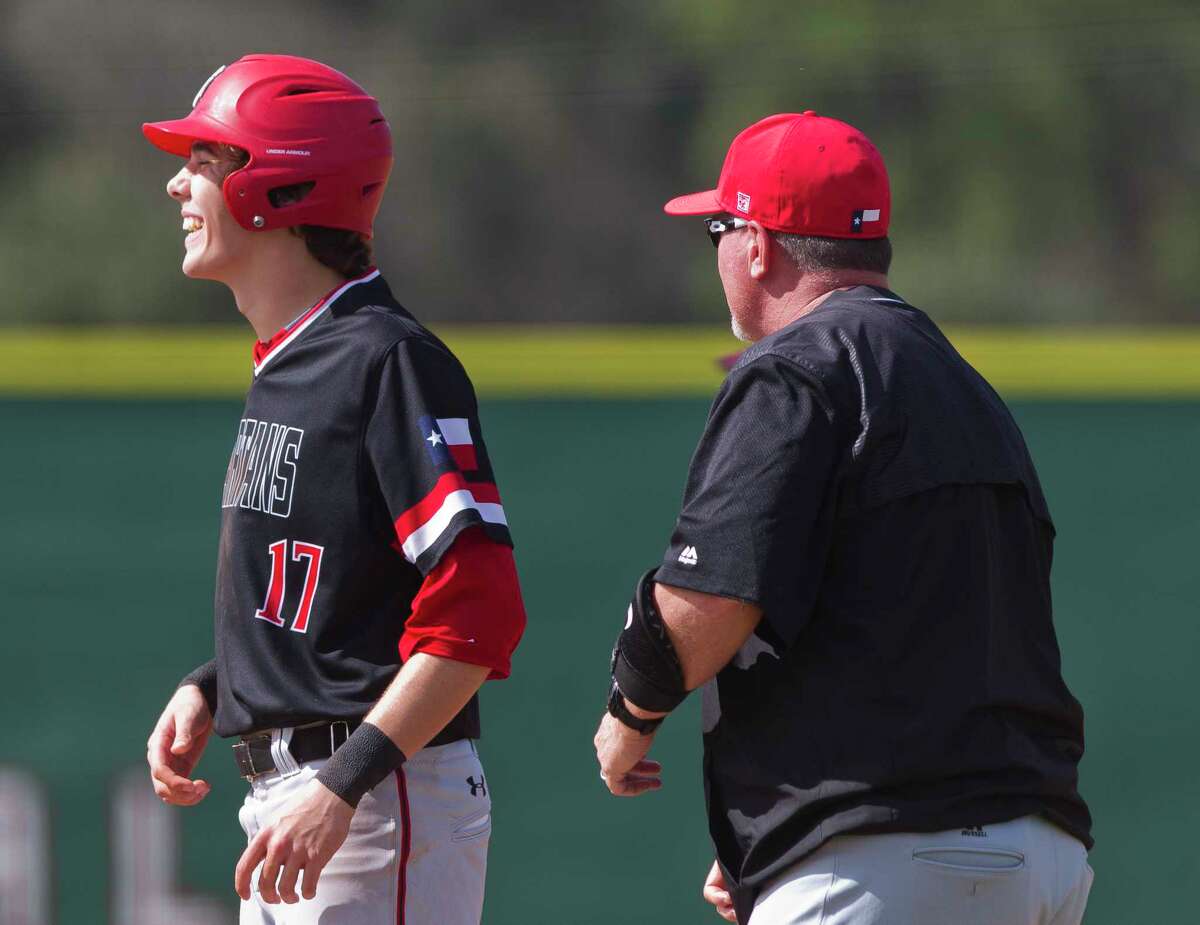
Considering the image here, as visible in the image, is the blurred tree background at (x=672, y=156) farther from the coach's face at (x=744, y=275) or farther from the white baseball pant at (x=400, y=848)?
the white baseball pant at (x=400, y=848)

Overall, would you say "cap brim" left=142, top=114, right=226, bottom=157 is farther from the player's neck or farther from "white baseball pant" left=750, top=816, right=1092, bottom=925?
"white baseball pant" left=750, top=816, right=1092, bottom=925

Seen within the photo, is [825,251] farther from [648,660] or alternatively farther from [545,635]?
[545,635]

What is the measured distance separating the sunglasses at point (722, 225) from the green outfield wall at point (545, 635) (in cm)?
339

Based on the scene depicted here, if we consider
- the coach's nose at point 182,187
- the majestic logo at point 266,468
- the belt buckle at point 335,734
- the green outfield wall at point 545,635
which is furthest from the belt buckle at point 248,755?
the green outfield wall at point 545,635

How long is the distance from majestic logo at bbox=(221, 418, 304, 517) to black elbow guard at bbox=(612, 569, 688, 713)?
576mm

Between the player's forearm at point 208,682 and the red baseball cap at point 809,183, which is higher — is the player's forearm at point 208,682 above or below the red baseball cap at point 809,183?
below

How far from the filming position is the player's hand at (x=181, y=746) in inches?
109

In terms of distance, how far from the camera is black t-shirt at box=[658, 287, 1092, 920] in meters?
2.22

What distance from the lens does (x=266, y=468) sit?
8.52 ft

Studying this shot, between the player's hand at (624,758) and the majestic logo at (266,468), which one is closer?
the player's hand at (624,758)

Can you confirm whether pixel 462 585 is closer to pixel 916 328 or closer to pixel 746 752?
pixel 746 752

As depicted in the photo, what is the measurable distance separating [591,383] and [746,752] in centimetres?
387

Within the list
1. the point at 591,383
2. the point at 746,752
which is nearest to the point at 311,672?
the point at 746,752

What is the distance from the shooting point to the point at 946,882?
7.30 feet
